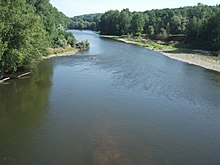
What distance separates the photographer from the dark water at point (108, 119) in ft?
84.9

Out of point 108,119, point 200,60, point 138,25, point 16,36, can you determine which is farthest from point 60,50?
point 138,25

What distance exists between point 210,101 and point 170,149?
18823 millimetres

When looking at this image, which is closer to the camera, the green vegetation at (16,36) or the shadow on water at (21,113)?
the shadow on water at (21,113)

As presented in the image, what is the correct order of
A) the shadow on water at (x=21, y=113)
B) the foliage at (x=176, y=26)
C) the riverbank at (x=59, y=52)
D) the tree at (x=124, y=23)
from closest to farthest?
1. the shadow on water at (x=21, y=113)
2. the riverbank at (x=59, y=52)
3. the foliage at (x=176, y=26)
4. the tree at (x=124, y=23)

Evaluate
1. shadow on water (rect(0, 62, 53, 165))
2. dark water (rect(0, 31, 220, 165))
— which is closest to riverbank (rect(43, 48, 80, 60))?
dark water (rect(0, 31, 220, 165))

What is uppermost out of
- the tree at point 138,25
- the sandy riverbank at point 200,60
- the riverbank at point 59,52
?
the tree at point 138,25

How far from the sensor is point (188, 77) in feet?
197

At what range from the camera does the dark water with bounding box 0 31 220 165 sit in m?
25.9

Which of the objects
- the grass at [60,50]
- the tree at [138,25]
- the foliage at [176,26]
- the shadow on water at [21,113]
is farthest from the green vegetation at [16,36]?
the tree at [138,25]

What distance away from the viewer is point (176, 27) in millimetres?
143750

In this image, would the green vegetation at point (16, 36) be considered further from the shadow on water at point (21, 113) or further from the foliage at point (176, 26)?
the foliage at point (176, 26)

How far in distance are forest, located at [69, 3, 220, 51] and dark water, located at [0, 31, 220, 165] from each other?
164 feet

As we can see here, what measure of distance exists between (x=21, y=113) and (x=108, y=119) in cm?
957

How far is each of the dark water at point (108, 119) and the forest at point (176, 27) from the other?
50.0m
